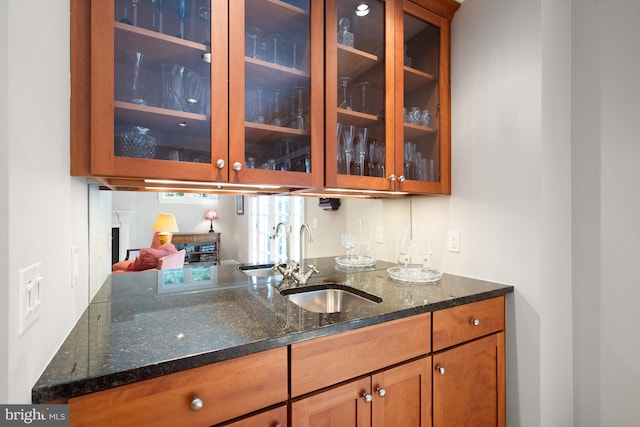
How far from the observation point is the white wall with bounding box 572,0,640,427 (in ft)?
4.33

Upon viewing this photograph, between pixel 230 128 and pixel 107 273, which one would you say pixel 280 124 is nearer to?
pixel 230 128

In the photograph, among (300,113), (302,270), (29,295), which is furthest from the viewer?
(302,270)

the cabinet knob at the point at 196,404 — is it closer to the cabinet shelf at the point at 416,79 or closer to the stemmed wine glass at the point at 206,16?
the stemmed wine glass at the point at 206,16

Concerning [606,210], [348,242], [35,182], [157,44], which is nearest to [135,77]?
[157,44]

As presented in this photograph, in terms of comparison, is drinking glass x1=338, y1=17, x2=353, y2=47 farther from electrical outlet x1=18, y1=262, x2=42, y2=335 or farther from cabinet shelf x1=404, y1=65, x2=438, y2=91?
electrical outlet x1=18, y1=262, x2=42, y2=335

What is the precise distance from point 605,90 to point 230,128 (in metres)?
1.70

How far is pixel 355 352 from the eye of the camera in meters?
1.00

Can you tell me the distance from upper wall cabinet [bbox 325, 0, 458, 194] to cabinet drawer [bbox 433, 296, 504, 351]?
0.63 metres

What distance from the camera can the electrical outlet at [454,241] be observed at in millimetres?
1704

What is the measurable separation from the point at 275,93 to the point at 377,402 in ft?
4.10

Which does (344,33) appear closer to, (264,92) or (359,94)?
(359,94)

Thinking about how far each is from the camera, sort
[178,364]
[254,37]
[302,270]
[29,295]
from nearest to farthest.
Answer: [29,295] → [178,364] → [254,37] → [302,270]

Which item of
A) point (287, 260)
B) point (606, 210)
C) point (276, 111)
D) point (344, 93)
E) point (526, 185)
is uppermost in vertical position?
point (344, 93)

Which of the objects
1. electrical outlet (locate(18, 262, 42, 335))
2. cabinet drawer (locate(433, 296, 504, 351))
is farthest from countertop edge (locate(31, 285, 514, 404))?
cabinet drawer (locate(433, 296, 504, 351))
